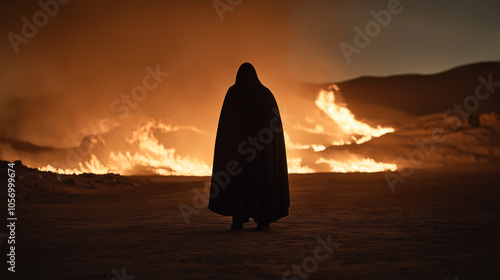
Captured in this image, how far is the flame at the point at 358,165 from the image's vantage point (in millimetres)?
27703

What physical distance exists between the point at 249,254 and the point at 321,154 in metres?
24.5

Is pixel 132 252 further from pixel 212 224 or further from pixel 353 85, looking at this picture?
pixel 353 85

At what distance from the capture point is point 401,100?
40.9 m

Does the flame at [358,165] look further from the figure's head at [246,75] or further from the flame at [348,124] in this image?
the figure's head at [246,75]

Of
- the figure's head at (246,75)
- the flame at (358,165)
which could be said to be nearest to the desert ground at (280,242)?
the figure's head at (246,75)

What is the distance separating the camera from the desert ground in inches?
192

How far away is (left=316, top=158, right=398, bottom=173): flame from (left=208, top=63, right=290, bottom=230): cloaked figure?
20.0 metres

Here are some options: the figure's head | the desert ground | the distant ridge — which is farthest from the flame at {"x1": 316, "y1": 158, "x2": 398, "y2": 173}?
the figure's head

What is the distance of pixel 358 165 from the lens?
1137 inches

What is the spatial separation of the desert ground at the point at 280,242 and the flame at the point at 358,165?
1290 centimetres

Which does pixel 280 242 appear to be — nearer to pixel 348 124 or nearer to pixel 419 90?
pixel 348 124

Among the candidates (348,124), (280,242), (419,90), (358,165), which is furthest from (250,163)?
(419,90)

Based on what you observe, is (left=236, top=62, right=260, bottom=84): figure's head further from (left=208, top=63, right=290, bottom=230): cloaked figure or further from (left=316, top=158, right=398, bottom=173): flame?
(left=316, top=158, right=398, bottom=173): flame

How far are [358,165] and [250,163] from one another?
22.1 meters
